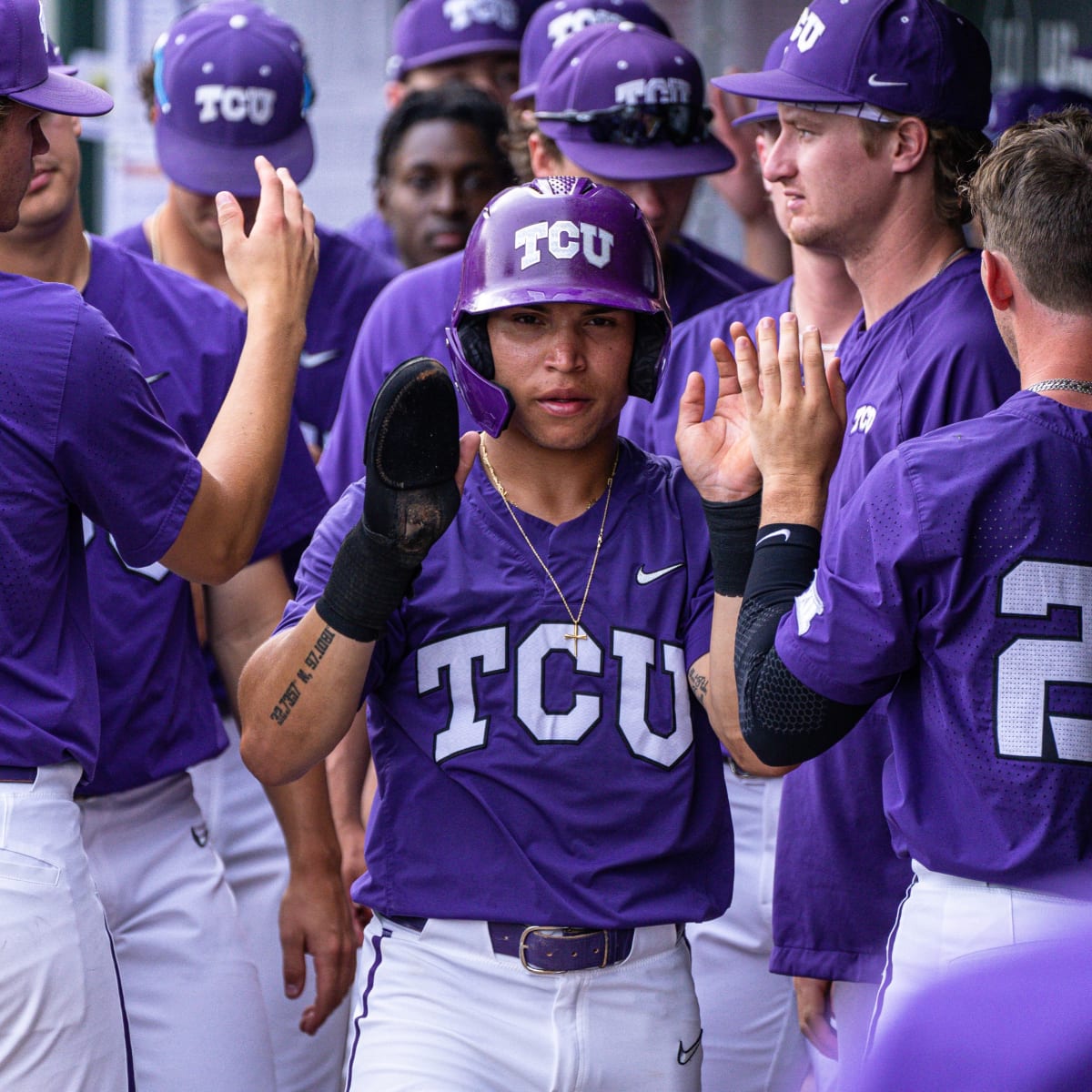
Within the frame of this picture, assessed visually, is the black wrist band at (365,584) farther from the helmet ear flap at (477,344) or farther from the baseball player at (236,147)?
the baseball player at (236,147)

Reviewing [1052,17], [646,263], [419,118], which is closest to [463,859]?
[646,263]

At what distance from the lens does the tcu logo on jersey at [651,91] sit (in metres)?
4.36

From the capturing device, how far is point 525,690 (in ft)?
9.20

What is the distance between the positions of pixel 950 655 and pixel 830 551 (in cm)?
23

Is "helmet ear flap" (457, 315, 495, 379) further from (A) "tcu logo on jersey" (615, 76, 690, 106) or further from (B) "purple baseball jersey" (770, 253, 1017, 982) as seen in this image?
(A) "tcu logo on jersey" (615, 76, 690, 106)

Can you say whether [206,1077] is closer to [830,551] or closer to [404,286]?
[830,551]

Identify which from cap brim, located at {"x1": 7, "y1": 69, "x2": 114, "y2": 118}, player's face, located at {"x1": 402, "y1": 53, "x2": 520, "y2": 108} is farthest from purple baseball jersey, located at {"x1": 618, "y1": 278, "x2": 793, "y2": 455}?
player's face, located at {"x1": 402, "y1": 53, "x2": 520, "y2": 108}

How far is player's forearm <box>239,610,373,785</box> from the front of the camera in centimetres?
269

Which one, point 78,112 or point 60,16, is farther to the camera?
point 60,16

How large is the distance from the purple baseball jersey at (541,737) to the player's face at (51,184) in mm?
990

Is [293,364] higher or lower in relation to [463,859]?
higher

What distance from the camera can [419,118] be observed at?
5574 mm

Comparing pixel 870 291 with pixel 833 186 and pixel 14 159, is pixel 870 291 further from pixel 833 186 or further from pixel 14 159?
pixel 14 159

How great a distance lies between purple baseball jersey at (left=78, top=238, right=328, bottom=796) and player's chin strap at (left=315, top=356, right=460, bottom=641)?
82cm
